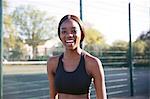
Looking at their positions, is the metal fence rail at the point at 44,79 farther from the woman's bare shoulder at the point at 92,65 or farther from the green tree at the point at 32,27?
the woman's bare shoulder at the point at 92,65

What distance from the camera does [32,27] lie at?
8516 millimetres

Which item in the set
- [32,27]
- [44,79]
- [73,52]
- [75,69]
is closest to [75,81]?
[75,69]

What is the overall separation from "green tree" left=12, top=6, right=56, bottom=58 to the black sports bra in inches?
223

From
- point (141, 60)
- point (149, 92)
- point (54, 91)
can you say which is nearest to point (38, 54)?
point (149, 92)

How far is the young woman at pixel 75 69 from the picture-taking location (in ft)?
6.38

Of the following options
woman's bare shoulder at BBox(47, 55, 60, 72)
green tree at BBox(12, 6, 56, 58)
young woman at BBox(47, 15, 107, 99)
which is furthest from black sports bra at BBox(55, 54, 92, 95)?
green tree at BBox(12, 6, 56, 58)

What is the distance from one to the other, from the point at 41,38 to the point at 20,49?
2.04 feet

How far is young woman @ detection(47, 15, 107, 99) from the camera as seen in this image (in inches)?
76.5

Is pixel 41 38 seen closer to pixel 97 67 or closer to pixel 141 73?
pixel 141 73

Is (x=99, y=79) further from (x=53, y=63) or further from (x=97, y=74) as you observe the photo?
(x=53, y=63)

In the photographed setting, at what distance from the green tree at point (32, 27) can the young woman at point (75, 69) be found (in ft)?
18.4

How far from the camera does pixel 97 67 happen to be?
6.43 feet

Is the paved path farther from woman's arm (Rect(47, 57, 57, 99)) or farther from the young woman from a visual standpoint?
the young woman

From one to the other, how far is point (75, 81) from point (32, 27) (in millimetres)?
6705
